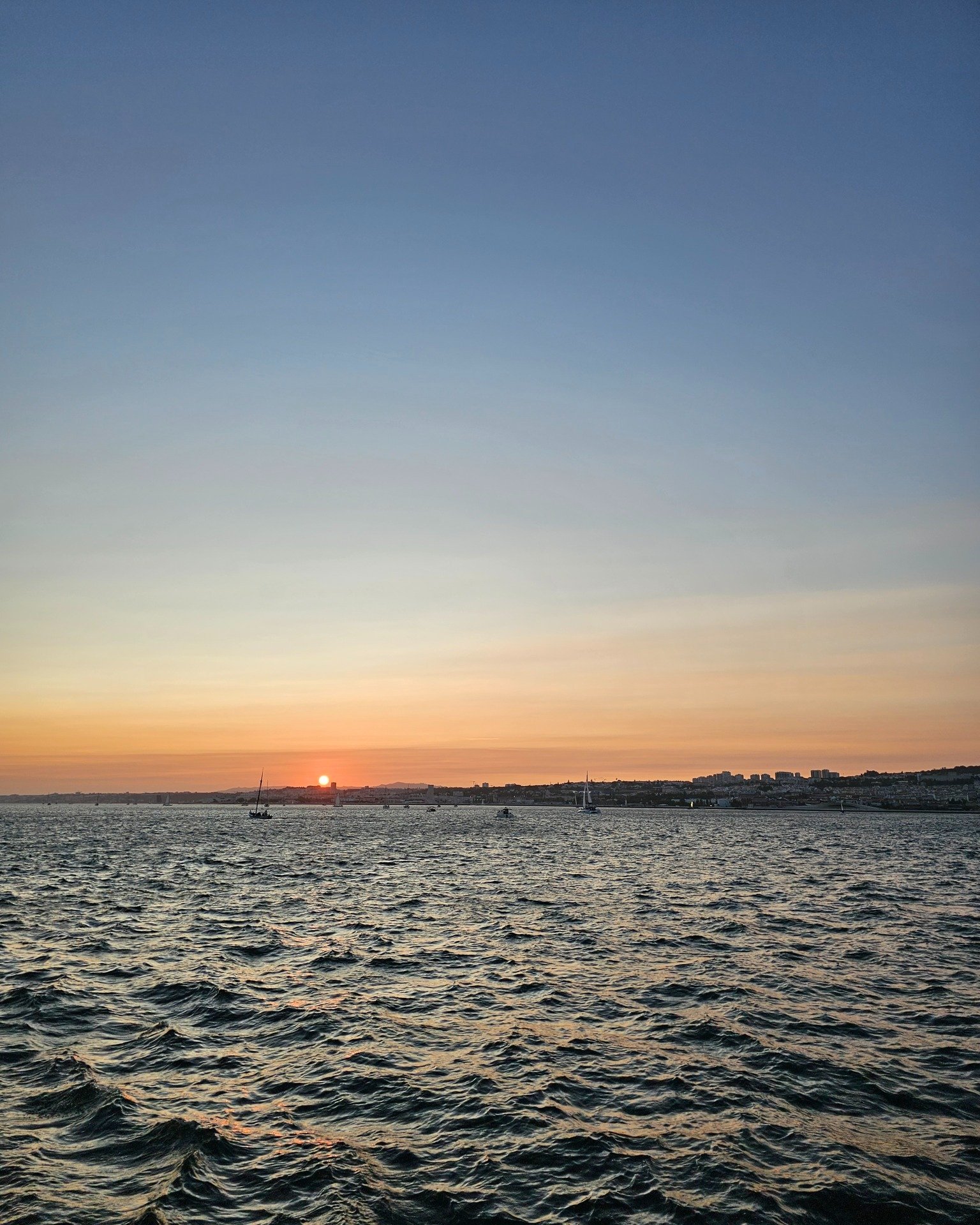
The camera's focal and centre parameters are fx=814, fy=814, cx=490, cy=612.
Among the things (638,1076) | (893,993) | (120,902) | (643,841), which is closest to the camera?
(638,1076)

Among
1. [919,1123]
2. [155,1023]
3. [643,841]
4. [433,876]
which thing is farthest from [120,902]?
[643,841]

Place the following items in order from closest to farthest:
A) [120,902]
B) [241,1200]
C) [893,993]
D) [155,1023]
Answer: [241,1200] → [155,1023] → [893,993] → [120,902]

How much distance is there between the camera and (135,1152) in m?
17.7

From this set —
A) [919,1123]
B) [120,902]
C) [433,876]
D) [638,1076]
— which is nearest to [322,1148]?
[638,1076]

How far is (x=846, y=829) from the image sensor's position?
196125 millimetres

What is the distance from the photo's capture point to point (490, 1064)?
23.6m

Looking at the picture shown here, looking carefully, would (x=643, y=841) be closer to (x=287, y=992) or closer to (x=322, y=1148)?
(x=287, y=992)

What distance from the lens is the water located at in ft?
52.5

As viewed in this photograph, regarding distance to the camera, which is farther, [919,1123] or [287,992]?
[287,992]

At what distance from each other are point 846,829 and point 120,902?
591 feet

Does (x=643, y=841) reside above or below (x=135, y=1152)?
below

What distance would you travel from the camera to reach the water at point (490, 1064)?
16016mm

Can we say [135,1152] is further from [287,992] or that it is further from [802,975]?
[802,975]

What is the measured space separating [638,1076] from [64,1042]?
1755cm
